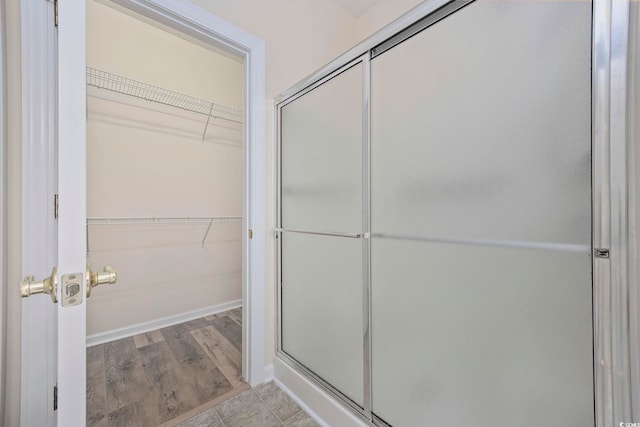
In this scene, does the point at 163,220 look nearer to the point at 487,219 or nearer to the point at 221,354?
the point at 221,354

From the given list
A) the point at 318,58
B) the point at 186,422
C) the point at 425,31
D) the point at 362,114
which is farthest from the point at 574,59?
the point at 186,422

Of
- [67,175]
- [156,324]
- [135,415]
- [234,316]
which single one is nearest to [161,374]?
[135,415]

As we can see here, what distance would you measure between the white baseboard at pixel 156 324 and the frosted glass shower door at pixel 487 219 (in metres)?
2.20

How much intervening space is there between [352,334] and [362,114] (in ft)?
3.44

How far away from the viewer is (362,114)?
118cm

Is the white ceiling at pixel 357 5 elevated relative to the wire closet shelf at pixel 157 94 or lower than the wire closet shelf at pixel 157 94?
elevated

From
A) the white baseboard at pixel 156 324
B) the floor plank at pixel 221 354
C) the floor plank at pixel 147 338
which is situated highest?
the white baseboard at pixel 156 324

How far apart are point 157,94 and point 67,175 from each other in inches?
91.1

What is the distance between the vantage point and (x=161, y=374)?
69.9 inches

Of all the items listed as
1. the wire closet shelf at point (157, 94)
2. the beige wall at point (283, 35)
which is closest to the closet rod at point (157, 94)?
the wire closet shelf at point (157, 94)

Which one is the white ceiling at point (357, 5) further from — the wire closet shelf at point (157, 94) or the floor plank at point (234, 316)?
the floor plank at point (234, 316)

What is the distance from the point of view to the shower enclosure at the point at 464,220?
2.19 ft

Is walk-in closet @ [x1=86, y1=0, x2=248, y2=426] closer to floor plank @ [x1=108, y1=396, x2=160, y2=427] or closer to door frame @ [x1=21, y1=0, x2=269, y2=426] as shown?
floor plank @ [x1=108, y1=396, x2=160, y2=427]

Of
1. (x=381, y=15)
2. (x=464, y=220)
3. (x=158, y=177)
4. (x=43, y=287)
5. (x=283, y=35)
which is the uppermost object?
(x=381, y=15)
